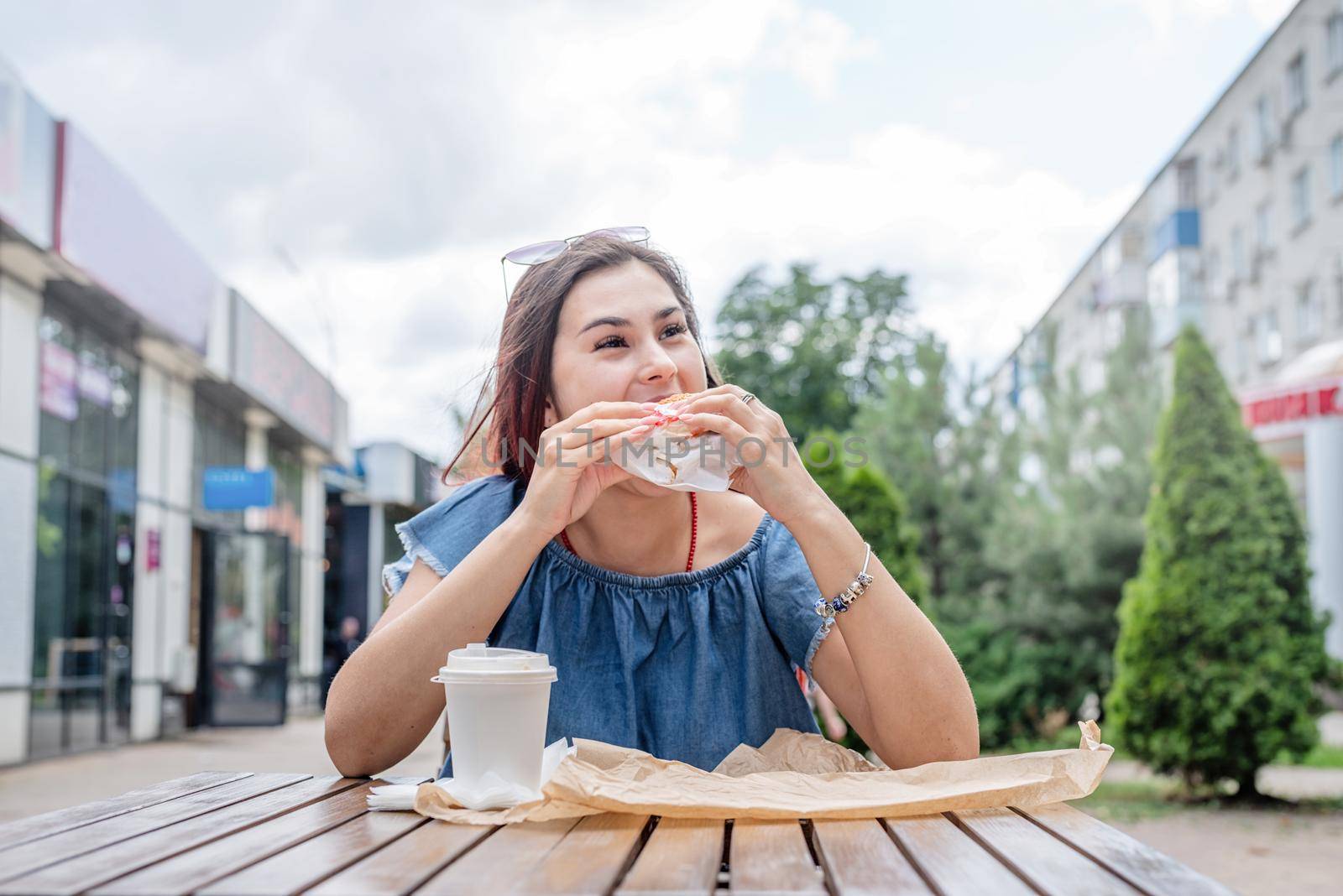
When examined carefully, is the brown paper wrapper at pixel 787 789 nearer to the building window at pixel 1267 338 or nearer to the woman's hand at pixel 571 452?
the woman's hand at pixel 571 452

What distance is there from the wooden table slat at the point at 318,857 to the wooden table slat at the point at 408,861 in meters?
0.01

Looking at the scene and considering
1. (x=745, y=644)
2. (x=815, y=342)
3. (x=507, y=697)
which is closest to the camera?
(x=507, y=697)

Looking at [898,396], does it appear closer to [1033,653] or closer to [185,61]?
[1033,653]

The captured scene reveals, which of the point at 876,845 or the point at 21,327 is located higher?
the point at 21,327

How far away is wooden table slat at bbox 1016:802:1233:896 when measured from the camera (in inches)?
43.5

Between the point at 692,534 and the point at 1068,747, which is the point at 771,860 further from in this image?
the point at 1068,747

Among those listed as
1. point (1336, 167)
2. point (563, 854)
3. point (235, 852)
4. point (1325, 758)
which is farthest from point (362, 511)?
point (563, 854)

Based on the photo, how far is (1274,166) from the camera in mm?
21453

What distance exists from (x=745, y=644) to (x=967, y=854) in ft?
3.26

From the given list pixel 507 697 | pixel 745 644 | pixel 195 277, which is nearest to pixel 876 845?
pixel 507 697

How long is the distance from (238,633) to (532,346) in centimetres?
1381

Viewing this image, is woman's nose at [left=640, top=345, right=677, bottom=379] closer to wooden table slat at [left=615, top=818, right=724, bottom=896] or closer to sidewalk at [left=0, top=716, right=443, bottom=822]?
wooden table slat at [left=615, top=818, right=724, bottom=896]

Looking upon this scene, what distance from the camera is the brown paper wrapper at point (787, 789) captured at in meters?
1.44

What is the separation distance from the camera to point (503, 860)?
123 cm
